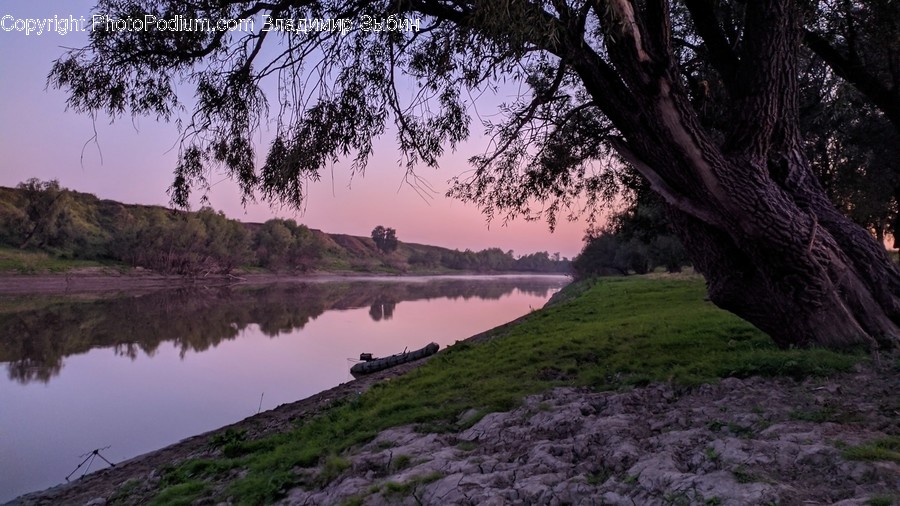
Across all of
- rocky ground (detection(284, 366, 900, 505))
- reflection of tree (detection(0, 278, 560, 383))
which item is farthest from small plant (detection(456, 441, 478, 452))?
reflection of tree (detection(0, 278, 560, 383))

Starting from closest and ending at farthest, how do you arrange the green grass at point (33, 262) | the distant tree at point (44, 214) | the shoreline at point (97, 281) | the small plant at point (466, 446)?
the small plant at point (466, 446), the shoreline at point (97, 281), the green grass at point (33, 262), the distant tree at point (44, 214)

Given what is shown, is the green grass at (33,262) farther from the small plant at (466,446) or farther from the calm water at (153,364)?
the small plant at (466,446)

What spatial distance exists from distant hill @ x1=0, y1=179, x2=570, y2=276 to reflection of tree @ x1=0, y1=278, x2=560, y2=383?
6.13m

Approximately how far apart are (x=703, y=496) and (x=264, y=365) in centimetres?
1557

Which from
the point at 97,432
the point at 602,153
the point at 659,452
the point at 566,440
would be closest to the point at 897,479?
the point at 659,452

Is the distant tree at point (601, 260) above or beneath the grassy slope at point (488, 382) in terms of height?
above

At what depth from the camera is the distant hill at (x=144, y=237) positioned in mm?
50719

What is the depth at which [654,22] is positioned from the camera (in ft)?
18.7

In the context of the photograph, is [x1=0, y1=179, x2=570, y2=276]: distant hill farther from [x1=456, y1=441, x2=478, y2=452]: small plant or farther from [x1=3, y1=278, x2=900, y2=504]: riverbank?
[x1=456, y1=441, x2=478, y2=452]: small plant

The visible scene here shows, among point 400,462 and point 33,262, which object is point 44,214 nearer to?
point 33,262

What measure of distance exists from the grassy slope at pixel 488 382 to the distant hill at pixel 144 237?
28.0 m

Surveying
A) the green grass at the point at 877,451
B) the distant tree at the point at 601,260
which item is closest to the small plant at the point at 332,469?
the green grass at the point at 877,451

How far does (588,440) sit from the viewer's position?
14.0ft

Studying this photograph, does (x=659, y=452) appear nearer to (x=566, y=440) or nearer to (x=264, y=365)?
(x=566, y=440)
